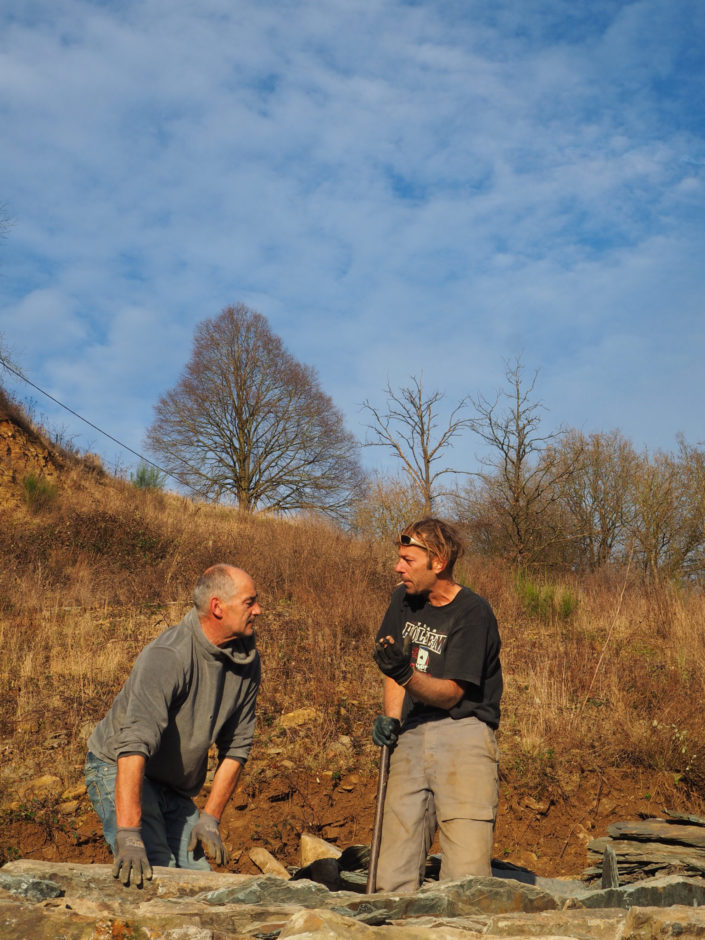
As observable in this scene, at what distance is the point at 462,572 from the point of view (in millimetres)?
13305

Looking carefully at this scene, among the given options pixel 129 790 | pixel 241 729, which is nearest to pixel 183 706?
pixel 241 729

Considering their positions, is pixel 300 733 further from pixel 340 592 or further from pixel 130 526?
pixel 130 526

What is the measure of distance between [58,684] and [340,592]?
A: 3.93 m

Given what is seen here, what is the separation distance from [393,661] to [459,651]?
1.26 feet

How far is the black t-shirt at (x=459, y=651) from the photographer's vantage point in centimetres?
369

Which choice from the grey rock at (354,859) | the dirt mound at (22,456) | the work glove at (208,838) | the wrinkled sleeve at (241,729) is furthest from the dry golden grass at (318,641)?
the work glove at (208,838)

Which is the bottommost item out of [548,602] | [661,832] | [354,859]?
[354,859]

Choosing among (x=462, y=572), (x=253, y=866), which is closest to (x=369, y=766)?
(x=253, y=866)

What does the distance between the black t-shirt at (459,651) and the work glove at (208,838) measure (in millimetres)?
1049

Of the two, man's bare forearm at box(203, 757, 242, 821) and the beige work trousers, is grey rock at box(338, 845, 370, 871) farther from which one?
man's bare forearm at box(203, 757, 242, 821)

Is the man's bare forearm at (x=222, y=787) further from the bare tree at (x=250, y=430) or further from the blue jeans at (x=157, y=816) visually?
the bare tree at (x=250, y=430)

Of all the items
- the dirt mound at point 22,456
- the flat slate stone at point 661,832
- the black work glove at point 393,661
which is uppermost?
the dirt mound at point 22,456

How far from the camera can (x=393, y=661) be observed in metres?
3.49

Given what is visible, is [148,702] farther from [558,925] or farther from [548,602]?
[548,602]
